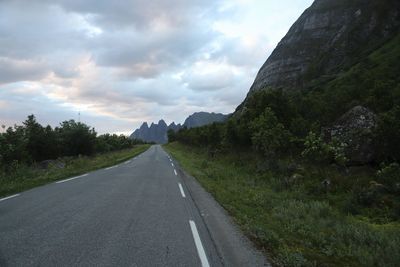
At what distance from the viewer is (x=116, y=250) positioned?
591 cm

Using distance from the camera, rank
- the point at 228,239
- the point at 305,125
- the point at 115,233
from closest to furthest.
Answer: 1. the point at 115,233
2. the point at 228,239
3. the point at 305,125

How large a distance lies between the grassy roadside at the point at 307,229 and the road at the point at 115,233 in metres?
0.55

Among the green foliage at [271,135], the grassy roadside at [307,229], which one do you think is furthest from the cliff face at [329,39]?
the grassy roadside at [307,229]

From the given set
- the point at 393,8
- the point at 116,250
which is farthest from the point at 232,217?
the point at 393,8

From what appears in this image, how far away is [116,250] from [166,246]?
0.92 m

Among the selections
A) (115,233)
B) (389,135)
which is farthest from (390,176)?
(115,233)

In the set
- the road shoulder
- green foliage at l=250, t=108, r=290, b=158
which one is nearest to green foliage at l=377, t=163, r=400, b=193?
the road shoulder

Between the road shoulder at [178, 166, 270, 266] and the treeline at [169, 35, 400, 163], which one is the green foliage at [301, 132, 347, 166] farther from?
the road shoulder at [178, 166, 270, 266]

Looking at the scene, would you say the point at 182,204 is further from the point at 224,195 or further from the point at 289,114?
the point at 289,114

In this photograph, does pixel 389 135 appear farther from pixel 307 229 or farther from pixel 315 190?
pixel 307 229

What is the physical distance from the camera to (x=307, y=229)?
8594mm

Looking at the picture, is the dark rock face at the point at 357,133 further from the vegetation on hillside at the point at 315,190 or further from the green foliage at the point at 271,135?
the green foliage at the point at 271,135

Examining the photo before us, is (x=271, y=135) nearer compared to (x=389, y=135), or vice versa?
(x=389, y=135)

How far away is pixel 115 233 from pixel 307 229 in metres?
4.66
